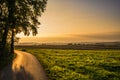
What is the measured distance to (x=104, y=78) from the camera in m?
24.7

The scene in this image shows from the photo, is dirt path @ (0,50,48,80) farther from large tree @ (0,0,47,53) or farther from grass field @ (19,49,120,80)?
large tree @ (0,0,47,53)

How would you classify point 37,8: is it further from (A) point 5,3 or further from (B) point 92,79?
(B) point 92,79

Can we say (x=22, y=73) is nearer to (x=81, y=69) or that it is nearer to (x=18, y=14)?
(x=81, y=69)

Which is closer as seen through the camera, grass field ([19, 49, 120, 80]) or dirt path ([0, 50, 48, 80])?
dirt path ([0, 50, 48, 80])

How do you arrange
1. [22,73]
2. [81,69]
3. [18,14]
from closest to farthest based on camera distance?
1. [22,73]
2. [81,69]
3. [18,14]

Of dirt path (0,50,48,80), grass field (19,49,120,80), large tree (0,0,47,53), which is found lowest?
grass field (19,49,120,80)

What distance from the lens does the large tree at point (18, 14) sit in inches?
1479

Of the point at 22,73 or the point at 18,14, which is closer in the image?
the point at 22,73

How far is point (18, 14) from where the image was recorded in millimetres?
38938

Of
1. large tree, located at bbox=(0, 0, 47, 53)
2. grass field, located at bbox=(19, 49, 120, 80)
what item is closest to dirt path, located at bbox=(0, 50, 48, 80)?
grass field, located at bbox=(19, 49, 120, 80)

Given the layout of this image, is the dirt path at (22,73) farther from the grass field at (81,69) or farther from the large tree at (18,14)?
the large tree at (18,14)

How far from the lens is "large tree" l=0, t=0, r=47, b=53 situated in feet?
123

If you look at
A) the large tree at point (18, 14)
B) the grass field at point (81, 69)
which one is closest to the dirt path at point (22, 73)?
the grass field at point (81, 69)

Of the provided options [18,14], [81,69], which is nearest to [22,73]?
[81,69]
